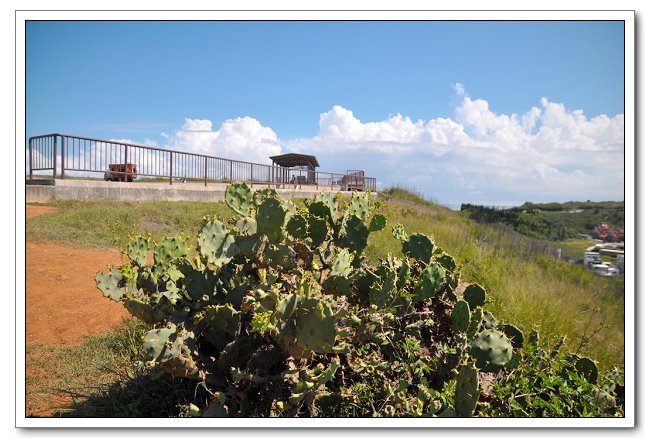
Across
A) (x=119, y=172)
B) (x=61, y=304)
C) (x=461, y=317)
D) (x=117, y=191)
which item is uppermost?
(x=119, y=172)

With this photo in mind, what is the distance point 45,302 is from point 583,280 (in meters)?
6.25

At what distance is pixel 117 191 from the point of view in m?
11.0

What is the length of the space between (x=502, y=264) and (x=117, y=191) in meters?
8.47

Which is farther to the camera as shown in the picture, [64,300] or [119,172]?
[119,172]

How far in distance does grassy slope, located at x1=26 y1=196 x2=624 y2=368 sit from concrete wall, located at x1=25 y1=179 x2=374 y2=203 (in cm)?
34

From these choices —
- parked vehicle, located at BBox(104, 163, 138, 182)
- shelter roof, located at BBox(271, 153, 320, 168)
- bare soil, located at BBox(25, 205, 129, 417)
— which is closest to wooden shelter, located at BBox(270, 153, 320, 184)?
shelter roof, located at BBox(271, 153, 320, 168)

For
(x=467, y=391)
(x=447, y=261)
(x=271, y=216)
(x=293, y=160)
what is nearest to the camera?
(x=467, y=391)

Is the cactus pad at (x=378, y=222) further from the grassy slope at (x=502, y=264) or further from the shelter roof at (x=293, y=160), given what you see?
the shelter roof at (x=293, y=160)

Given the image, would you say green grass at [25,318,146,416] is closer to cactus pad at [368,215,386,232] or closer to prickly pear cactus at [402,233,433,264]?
cactus pad at [368,215,386,232]

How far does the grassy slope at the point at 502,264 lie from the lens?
438 cm

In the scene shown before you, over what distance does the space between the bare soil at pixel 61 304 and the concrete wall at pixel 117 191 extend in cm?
162

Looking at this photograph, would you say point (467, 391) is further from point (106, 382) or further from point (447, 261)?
point (106, 382)

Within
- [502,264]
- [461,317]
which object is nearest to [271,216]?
[461,317]

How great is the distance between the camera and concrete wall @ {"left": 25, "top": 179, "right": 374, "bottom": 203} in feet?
31.8
